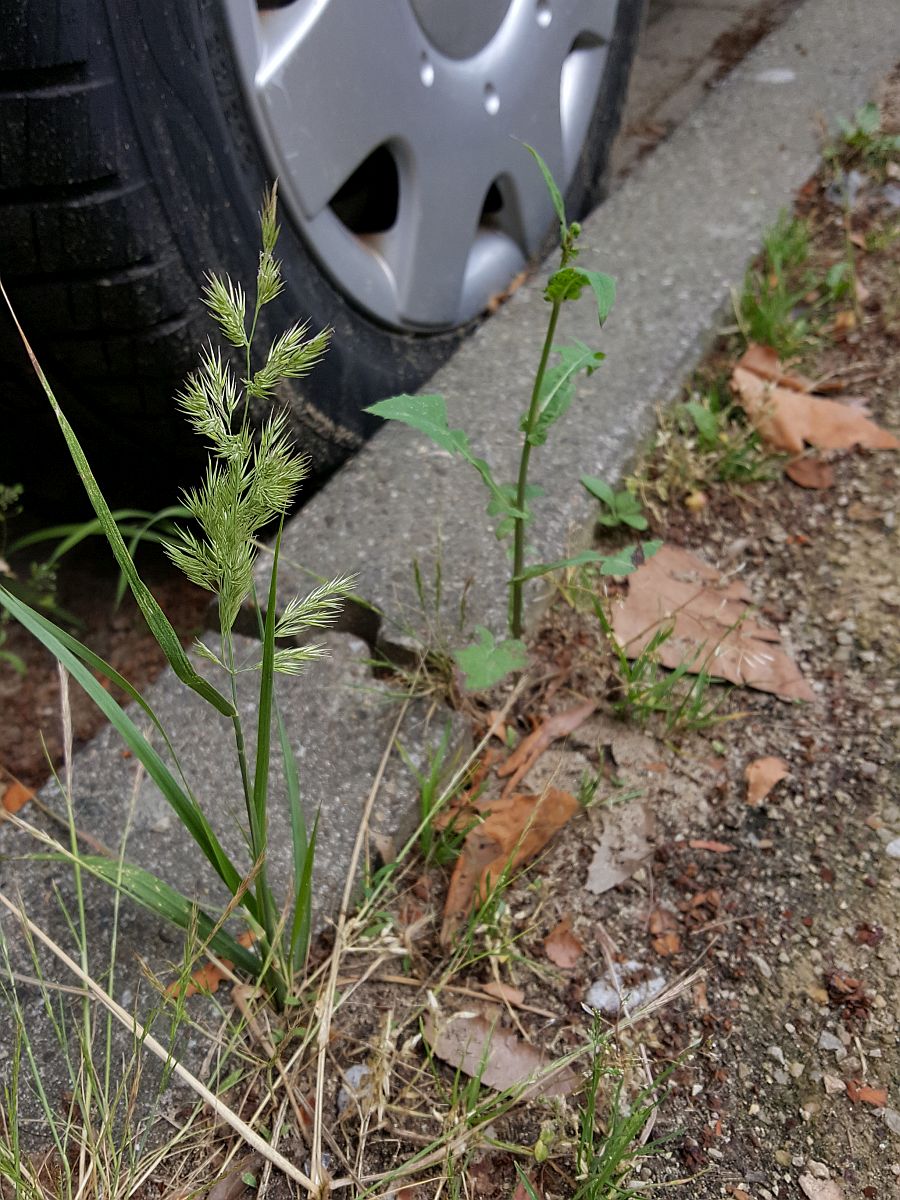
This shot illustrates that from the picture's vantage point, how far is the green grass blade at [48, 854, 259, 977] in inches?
35.6

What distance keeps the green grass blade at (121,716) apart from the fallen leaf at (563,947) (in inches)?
14.6

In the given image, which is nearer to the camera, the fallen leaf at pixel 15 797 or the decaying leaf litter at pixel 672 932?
the decaying leaf litter at pixel 672 932

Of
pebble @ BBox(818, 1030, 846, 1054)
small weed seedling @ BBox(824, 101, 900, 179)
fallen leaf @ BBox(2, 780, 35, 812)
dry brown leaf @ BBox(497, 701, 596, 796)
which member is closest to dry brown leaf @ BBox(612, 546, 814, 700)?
dry brown leaf @ BBox(497, 701, 596, 796)

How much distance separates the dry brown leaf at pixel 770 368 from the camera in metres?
1.76

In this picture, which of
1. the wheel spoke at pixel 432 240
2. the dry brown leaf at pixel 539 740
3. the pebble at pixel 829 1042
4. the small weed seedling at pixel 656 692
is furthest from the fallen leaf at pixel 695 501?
the pebble at pixel 829 1042

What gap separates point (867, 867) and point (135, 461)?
111cm

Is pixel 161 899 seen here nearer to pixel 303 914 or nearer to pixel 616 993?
pixel 303 914

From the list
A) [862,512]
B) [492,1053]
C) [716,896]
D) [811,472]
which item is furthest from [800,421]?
[492,1053]

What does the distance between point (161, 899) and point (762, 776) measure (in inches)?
28.3

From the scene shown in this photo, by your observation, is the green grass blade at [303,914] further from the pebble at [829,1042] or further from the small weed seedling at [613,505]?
the small weed seedling at [613,505]

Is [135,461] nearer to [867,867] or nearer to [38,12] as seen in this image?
[38,12]

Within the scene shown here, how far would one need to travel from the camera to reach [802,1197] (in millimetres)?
899

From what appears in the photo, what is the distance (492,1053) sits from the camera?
995mm

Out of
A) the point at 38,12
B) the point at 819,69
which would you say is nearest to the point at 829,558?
the point at 38,12
